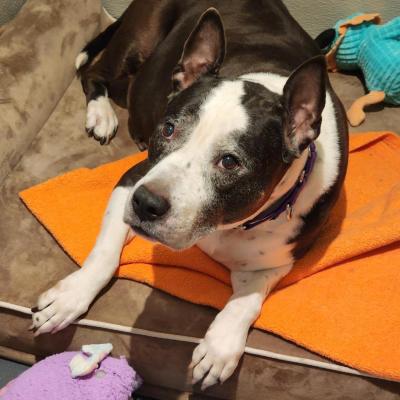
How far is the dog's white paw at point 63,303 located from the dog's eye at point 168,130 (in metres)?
0.69

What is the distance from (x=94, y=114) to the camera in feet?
9.66

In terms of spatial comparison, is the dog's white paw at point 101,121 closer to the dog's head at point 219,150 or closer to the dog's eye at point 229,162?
the dog's head at point 219,150

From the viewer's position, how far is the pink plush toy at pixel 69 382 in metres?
2.09

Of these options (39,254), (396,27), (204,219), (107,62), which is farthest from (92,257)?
(396,27)

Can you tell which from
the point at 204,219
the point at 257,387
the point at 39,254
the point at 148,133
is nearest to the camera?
the point at 204,219

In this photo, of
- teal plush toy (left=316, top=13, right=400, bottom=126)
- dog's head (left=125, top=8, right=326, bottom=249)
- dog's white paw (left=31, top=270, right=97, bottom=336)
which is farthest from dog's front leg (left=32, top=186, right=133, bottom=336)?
teal plush toy (left=316, top=13, right=400, bottom=126)

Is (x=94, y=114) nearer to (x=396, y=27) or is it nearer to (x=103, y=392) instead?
(x=103, y=392)

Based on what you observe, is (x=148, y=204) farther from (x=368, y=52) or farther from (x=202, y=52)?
(x=368, y=52)

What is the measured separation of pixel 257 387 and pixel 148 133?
4.31 feet

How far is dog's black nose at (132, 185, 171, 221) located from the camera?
168 cm

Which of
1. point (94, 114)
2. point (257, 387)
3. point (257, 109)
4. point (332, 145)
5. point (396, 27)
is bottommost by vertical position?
point (257, 387)

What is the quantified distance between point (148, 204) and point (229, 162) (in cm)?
29

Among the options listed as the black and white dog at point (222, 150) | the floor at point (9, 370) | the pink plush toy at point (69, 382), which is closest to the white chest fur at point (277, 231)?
the black and white dog at point (222, 150)

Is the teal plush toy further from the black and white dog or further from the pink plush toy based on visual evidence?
the pink plush toy
